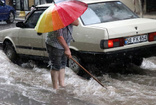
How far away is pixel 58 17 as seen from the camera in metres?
5.05

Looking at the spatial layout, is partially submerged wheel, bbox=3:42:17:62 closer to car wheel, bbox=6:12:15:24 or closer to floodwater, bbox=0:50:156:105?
floodwater, bbox=0:50:156:105

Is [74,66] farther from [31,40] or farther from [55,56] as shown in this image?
[55,56]

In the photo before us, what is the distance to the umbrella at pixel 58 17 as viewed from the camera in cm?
498

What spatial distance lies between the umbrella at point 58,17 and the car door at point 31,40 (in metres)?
2.20

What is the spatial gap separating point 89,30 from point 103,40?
1.40 feet

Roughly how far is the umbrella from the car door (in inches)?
86.5

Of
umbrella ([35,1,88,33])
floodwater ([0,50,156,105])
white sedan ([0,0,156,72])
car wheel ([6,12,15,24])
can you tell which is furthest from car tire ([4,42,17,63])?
Result: car wheel ([6,12,15,24])

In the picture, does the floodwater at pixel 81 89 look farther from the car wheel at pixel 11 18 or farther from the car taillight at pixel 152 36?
the car wheel at pixel 11 18

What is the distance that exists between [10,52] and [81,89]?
319 centimetres

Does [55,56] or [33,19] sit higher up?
[55,56]

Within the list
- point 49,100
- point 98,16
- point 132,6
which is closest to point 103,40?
point 98,16

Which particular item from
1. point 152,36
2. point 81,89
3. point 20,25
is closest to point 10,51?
point 20,25

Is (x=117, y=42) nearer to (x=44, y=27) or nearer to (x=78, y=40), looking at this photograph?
(x=78, y=40)

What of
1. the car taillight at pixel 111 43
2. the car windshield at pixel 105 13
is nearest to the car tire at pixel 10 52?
the car windshield at pixel 105 13
